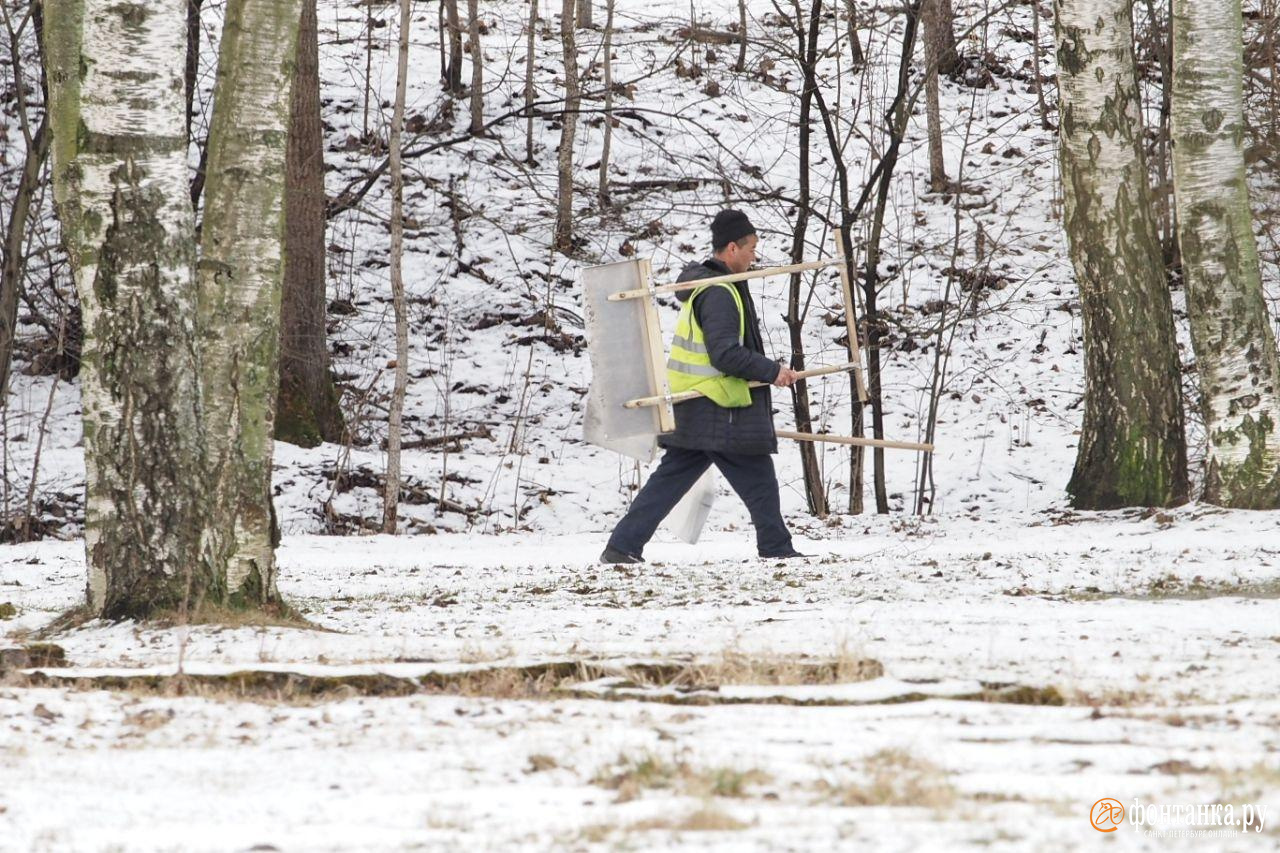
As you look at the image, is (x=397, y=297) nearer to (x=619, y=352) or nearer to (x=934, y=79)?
(x=619, y=352)

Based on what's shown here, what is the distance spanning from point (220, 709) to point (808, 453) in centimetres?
818

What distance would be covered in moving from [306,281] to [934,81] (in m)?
7.64

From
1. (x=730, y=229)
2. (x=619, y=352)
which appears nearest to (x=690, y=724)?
(x=619, y=352)

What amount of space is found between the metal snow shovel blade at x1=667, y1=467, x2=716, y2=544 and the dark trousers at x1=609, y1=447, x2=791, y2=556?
355mm

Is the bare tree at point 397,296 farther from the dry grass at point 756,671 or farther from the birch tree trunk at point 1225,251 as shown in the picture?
the dry grass at point 756,671

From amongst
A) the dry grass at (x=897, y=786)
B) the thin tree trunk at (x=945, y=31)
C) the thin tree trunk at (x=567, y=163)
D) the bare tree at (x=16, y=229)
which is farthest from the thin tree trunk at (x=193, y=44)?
the dry grass at (x=897, y=786)

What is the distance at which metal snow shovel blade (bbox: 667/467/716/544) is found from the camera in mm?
8297

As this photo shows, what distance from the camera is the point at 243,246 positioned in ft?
19.0

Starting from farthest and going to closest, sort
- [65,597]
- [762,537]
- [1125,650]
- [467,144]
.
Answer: [467,144]
[762,537]
[65,597]
[1125,650]

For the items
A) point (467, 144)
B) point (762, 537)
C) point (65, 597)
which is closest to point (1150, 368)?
point (762, 537)

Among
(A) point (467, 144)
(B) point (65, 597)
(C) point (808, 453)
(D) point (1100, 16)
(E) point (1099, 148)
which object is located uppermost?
(A) point (467, 144)

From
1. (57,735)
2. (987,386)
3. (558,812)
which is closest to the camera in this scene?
(558,812)

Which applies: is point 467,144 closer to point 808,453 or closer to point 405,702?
point 808,453

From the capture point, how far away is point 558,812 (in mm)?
2662
